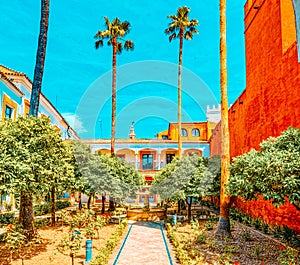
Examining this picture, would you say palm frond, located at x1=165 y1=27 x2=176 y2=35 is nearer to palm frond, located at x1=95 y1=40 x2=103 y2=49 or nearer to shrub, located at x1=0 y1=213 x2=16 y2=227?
palm frond, located at x1=95 y1=40 x2=103 y2=49

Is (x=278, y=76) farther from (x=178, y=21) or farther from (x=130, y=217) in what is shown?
(x=178, y=21)

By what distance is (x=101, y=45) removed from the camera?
2597 cm

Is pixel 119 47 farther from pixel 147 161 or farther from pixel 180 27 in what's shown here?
pixel 147 161

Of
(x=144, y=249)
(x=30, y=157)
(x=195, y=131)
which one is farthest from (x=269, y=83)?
(x=195, y=131)

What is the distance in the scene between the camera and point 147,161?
4231cm

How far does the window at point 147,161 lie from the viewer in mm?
42181

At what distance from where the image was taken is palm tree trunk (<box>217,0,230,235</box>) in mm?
12672

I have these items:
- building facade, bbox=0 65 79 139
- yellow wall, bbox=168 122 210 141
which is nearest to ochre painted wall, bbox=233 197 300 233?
building facade, bbox=0 65 79 139

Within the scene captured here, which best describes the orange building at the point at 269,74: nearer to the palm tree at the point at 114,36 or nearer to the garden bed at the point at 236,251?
the garden bed at the point at 236,251

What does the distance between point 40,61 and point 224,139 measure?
831 cm

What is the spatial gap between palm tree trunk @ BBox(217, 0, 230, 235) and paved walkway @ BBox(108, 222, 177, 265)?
8.24 feet

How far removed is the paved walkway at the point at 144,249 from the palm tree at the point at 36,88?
3531 mm

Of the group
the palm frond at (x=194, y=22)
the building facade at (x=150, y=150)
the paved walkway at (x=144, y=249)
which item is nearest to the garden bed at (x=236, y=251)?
the paved walkway at (x=144, y=249)

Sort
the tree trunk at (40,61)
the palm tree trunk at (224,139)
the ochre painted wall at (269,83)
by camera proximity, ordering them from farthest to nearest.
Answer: the palm tree trunk at (224,139) → the tree trunk at (40,61) → the ochre painted wall at (269,83)
